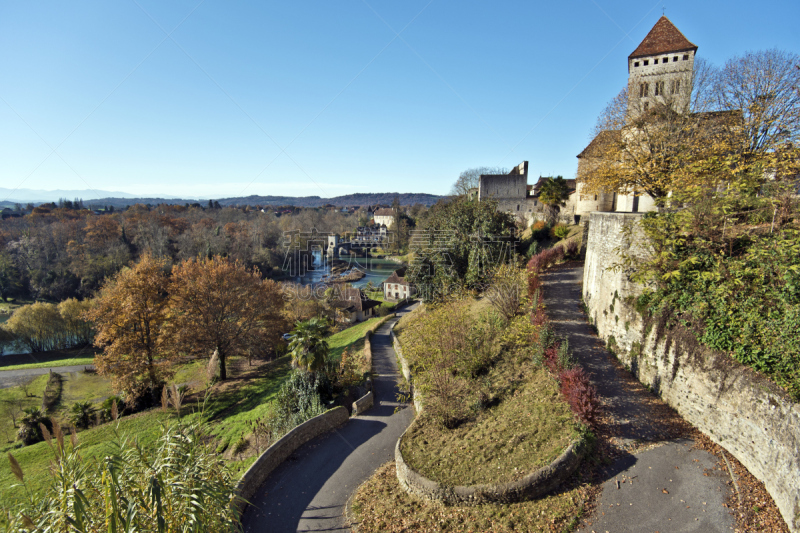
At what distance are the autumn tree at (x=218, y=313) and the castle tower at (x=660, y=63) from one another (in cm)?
2413

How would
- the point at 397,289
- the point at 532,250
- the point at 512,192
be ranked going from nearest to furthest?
1. the point at 532,250
2. the point at 512,192
3. the point at 397,289

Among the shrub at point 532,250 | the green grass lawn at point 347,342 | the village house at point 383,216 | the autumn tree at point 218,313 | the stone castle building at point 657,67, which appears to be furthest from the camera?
the village house at point 383,216

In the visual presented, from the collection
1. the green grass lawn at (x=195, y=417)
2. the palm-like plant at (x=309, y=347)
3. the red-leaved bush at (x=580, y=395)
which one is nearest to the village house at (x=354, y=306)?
the green grass lawn at (x=195, y=417)

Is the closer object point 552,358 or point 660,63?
point 552,358

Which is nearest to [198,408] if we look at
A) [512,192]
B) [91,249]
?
[512,192]

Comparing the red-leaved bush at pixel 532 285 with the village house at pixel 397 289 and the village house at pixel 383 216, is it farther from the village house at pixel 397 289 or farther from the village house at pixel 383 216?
the village house at pixel 383 216

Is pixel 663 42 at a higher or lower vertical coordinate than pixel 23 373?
higher

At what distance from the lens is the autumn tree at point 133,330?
20250 mm

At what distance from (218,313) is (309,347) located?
9.84 m

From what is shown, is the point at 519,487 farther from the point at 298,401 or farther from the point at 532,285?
the point at 532,285

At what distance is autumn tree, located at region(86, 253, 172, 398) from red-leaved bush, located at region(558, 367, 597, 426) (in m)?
20.4

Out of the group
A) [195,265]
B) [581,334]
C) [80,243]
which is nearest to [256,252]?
[80,243]

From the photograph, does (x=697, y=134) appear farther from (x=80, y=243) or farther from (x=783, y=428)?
(x=80, y=243)

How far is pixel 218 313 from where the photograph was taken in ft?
73.9
